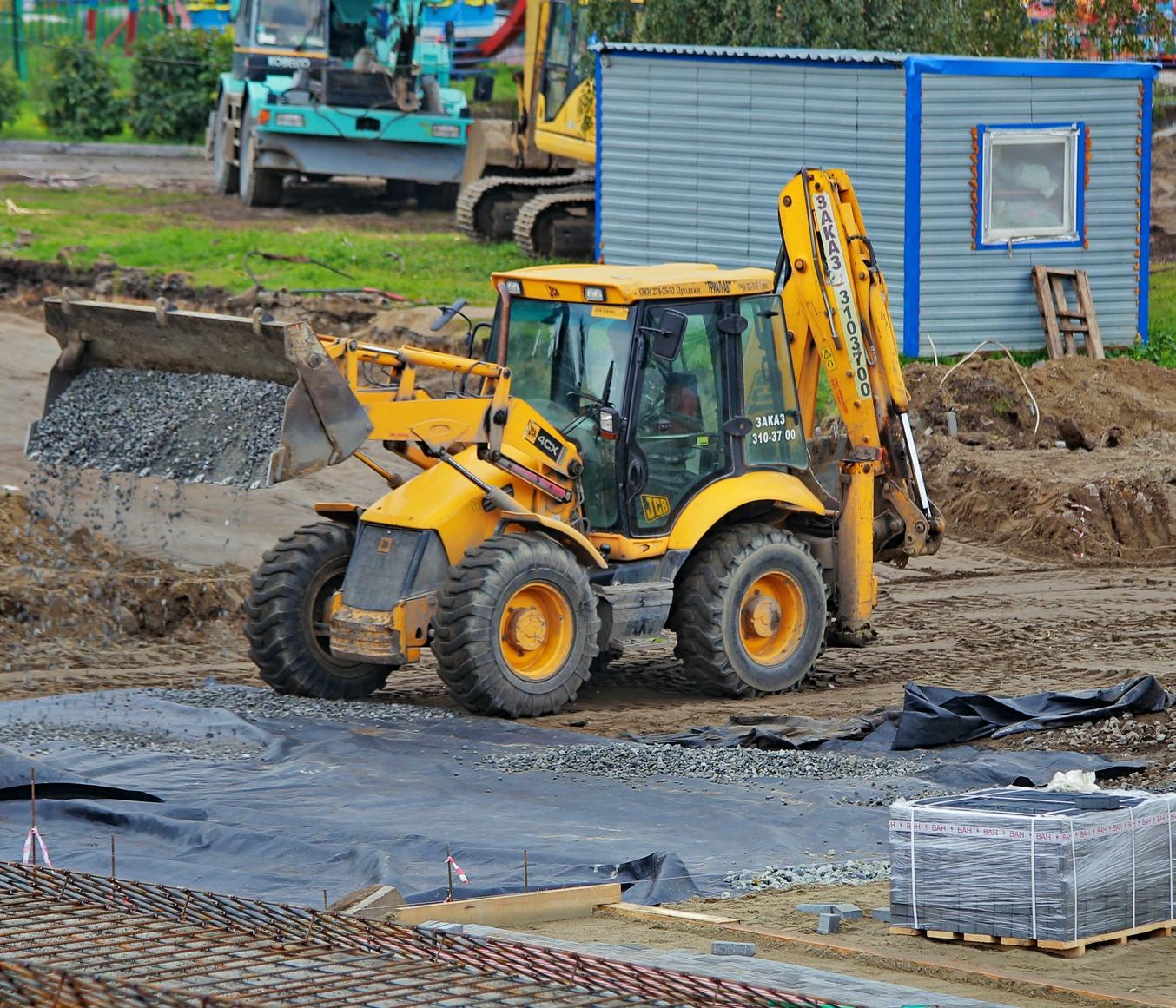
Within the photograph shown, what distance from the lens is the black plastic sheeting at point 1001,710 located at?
1038cm

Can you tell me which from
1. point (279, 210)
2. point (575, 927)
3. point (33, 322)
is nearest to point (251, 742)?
point (575, 927)

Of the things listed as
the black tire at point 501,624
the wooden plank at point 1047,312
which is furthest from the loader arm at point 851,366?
the wooden plank at point 1047,312

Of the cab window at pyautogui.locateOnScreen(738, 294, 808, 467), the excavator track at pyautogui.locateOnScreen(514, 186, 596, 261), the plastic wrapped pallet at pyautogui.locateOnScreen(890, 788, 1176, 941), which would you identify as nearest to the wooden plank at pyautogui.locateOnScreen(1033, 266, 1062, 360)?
the excavator track at pyautogui.locateOnScreen(514, 186, 596, 261)

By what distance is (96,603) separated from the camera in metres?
Answer: 13.6

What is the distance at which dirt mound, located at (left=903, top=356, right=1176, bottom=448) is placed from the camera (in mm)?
18000

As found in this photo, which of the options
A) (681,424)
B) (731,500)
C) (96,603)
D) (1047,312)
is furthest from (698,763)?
(1047,312)

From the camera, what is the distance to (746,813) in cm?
891

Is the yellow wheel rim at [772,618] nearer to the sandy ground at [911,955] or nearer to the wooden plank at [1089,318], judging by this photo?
the sandy ground at [911,955]

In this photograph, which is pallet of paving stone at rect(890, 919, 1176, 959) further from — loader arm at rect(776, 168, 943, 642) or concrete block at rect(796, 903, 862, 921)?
loader arm at rect(776, 168, 943, 642)

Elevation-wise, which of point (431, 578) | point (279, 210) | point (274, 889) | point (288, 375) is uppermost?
point (279, 210)

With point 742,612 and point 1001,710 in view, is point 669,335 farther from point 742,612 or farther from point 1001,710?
point 1001,710

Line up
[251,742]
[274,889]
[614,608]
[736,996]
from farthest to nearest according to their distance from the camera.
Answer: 1. [614,608]
2. [251,742]
3. [274,889]
4. [736,996]

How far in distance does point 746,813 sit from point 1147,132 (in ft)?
45.2

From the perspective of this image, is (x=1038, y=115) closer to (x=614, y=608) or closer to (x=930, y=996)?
(x=614, y=608)
